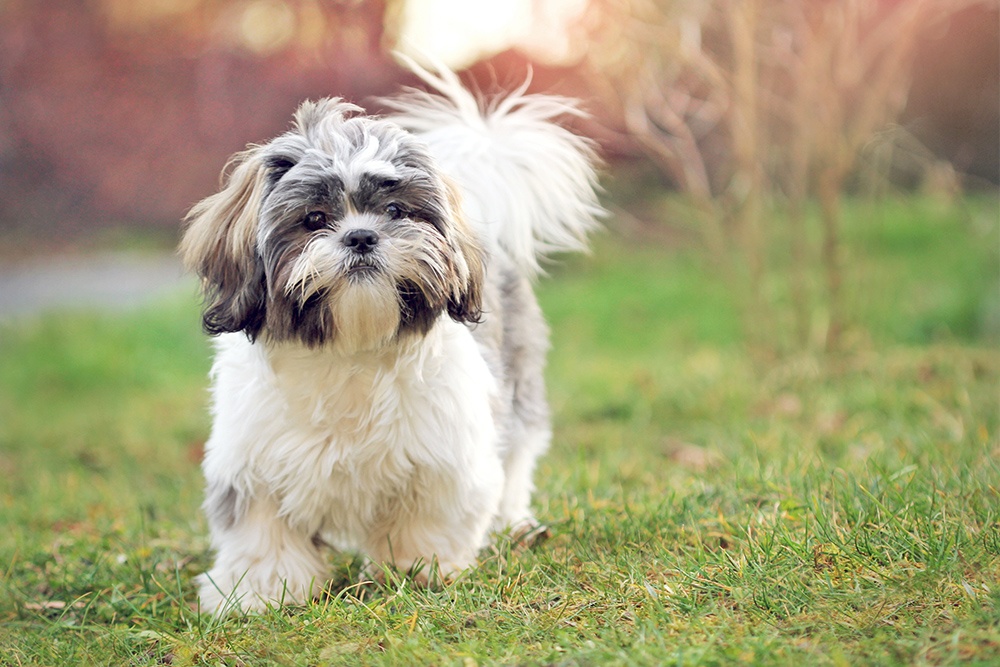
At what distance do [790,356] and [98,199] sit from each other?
991 centimetres

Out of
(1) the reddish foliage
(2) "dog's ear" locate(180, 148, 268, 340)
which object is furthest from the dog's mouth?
(1) the reddish foliage

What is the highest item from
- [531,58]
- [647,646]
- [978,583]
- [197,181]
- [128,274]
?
[531,58]

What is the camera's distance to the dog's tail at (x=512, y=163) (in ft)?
11.2

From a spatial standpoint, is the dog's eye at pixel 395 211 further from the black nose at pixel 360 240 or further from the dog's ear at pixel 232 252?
the dog's ear at pixel 232 252

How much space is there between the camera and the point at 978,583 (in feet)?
7.48

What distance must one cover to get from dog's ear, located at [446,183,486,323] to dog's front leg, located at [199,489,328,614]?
2.41ft

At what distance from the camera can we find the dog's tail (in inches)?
134

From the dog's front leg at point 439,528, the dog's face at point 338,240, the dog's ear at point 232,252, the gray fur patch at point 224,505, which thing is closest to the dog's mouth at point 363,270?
the dog's face at point 338,240

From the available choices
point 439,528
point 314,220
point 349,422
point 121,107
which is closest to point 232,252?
point 314,220

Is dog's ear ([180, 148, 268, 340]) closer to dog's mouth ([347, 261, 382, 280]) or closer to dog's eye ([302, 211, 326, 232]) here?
dog's eye ([302, 211, 326, 232])


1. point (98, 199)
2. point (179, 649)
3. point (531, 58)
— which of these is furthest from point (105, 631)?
point (98, 199)

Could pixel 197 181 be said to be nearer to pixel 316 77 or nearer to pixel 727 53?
pixel 316 77

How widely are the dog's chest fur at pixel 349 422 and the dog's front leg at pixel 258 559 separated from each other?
0.06 m

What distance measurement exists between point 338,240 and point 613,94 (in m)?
3.32
